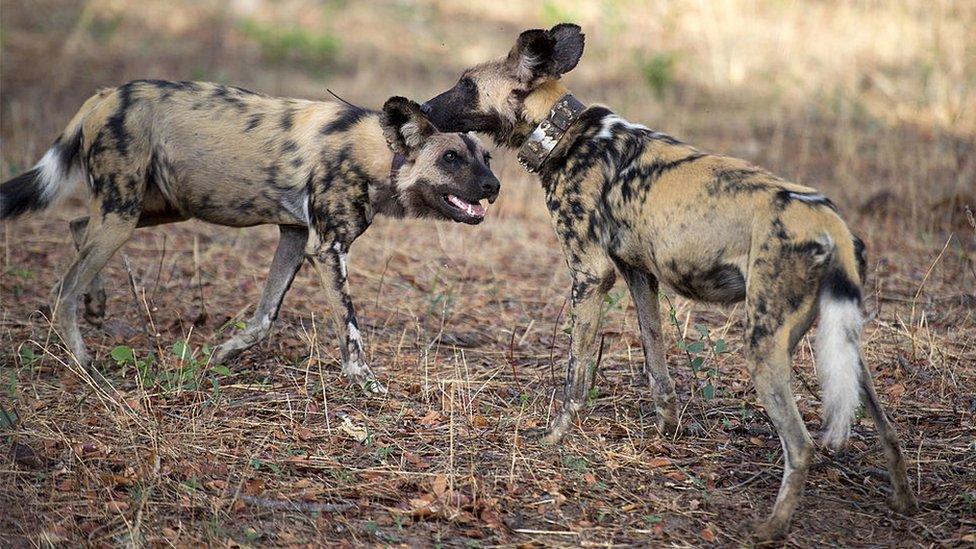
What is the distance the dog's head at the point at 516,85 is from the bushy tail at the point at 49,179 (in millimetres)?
1901

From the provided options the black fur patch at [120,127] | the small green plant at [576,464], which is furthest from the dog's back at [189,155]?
the small green plant at [576,464]

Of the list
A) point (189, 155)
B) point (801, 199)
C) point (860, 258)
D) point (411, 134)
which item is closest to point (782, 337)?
point (860, 258)

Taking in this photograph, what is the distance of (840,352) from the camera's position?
3469 mm

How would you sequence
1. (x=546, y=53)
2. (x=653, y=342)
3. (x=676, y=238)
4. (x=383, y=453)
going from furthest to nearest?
(x=546, y=53)
(x=653, y=342)
(x=383, y=453)
(x=676, y=238)

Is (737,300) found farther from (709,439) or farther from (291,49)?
(291,49)

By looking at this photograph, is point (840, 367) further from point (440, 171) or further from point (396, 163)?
point (396, 163)

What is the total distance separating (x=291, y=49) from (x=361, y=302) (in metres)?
7.82

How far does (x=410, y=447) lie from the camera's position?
432cm

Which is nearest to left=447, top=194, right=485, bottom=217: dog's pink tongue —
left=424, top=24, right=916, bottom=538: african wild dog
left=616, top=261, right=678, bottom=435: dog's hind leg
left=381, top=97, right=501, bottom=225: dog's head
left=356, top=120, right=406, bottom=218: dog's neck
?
left=381, top=97, right=501, bottom=225: dog's head

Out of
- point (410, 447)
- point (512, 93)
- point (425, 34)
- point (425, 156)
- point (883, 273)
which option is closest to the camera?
point (410, 447)

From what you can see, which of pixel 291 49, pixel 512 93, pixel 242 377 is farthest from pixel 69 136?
pixel 291 49

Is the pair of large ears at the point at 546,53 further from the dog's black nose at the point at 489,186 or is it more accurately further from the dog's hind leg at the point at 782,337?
the dog's hind leg at the point at 782,337

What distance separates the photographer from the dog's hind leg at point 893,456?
3.79 m

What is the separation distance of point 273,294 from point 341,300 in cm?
44
